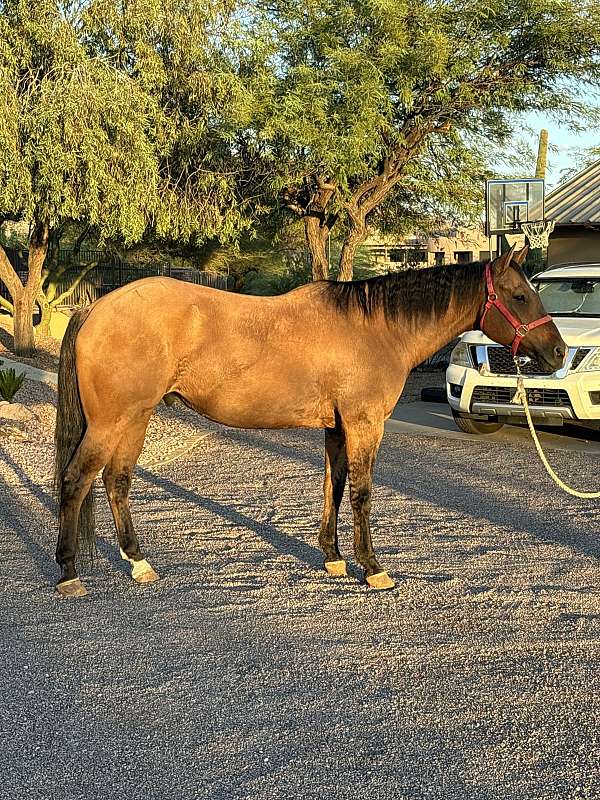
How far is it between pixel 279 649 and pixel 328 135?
39.4 feet

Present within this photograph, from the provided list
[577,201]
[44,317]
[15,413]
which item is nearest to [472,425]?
[15,413]

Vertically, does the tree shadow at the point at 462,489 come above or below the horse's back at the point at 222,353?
below

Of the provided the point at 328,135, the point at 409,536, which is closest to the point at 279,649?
the point at 409,536

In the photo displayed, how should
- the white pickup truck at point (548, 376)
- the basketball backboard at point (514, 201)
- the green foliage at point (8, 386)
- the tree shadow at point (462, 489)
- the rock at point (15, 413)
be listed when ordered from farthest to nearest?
the basketball backboard at point (514, 201) < the green foliage at point (8, 386) < the rock at point (15, 413) < the white pickup truck at point (548, 376) < the tree shadow at point (462, 489)

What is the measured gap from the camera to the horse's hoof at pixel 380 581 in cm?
525

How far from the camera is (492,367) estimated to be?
33.1 feet

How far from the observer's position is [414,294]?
5531mm

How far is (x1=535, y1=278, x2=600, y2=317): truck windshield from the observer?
10703 mm

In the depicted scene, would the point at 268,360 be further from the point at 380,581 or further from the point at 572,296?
the point at 572,296

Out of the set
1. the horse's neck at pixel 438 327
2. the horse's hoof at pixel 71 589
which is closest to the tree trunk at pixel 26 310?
the horse's hoof at pixel 71 589

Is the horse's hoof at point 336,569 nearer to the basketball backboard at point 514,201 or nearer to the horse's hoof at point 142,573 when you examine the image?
the horse's hoof at point 142,573

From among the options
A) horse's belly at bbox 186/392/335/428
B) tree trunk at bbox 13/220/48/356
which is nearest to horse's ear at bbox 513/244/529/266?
horse's belly at bbox 186/392/335/428

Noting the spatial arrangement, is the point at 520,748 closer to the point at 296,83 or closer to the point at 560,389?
the point at 560,389

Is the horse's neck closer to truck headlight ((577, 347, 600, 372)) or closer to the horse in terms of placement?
the horse
